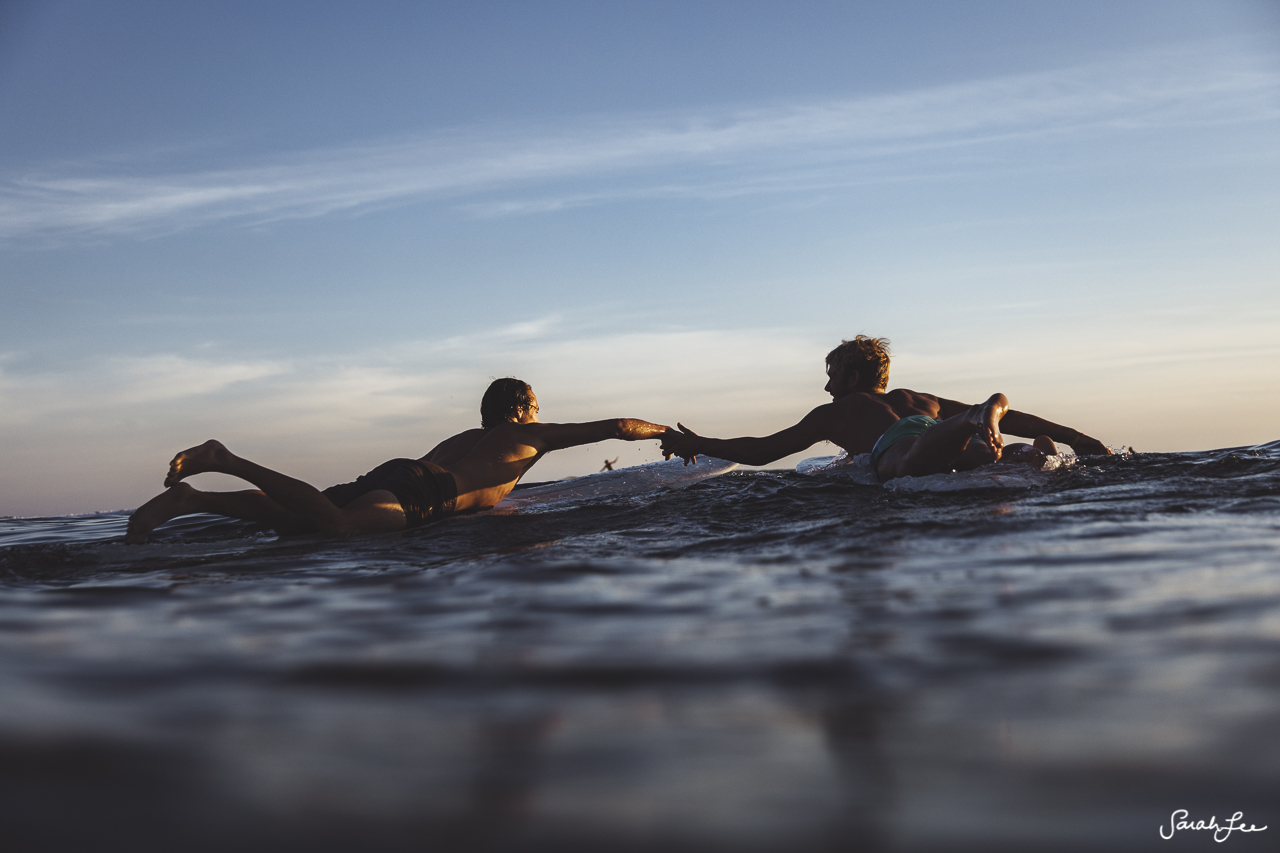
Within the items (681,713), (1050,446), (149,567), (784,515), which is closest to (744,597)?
(681,713)

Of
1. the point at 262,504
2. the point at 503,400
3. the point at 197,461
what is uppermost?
the point at 503,400

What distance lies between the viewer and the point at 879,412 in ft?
24.5

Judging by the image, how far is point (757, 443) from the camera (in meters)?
7.59

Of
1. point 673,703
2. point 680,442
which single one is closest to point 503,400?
point 680,442

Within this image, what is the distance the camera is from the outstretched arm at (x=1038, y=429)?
7.81m

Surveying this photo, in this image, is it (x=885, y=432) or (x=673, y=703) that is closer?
(x=673, y=703)

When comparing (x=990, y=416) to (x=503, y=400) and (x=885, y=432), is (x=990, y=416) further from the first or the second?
(x=503, y=400)

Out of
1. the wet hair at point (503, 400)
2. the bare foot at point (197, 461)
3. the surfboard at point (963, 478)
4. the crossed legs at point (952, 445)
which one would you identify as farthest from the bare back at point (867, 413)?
the bare foot at point (197, 461)

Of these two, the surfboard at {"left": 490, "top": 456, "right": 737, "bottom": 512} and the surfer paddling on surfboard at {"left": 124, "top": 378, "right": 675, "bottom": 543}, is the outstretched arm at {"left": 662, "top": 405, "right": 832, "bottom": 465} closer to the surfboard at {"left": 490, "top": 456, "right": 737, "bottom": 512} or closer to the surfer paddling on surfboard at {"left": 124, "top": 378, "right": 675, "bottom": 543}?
the surfer paddling on surfboard at {"left": 124, "top": 378, "right": 675, "bottom": 543}

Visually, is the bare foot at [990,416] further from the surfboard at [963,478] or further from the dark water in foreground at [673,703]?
the dark water in foreground at [673,703]

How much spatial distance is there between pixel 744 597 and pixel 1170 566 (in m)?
1.65

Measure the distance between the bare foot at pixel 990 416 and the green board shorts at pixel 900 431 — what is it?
0.62 metres

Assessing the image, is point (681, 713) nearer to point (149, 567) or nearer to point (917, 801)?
point (917, 801)

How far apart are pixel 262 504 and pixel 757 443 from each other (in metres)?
4.19
